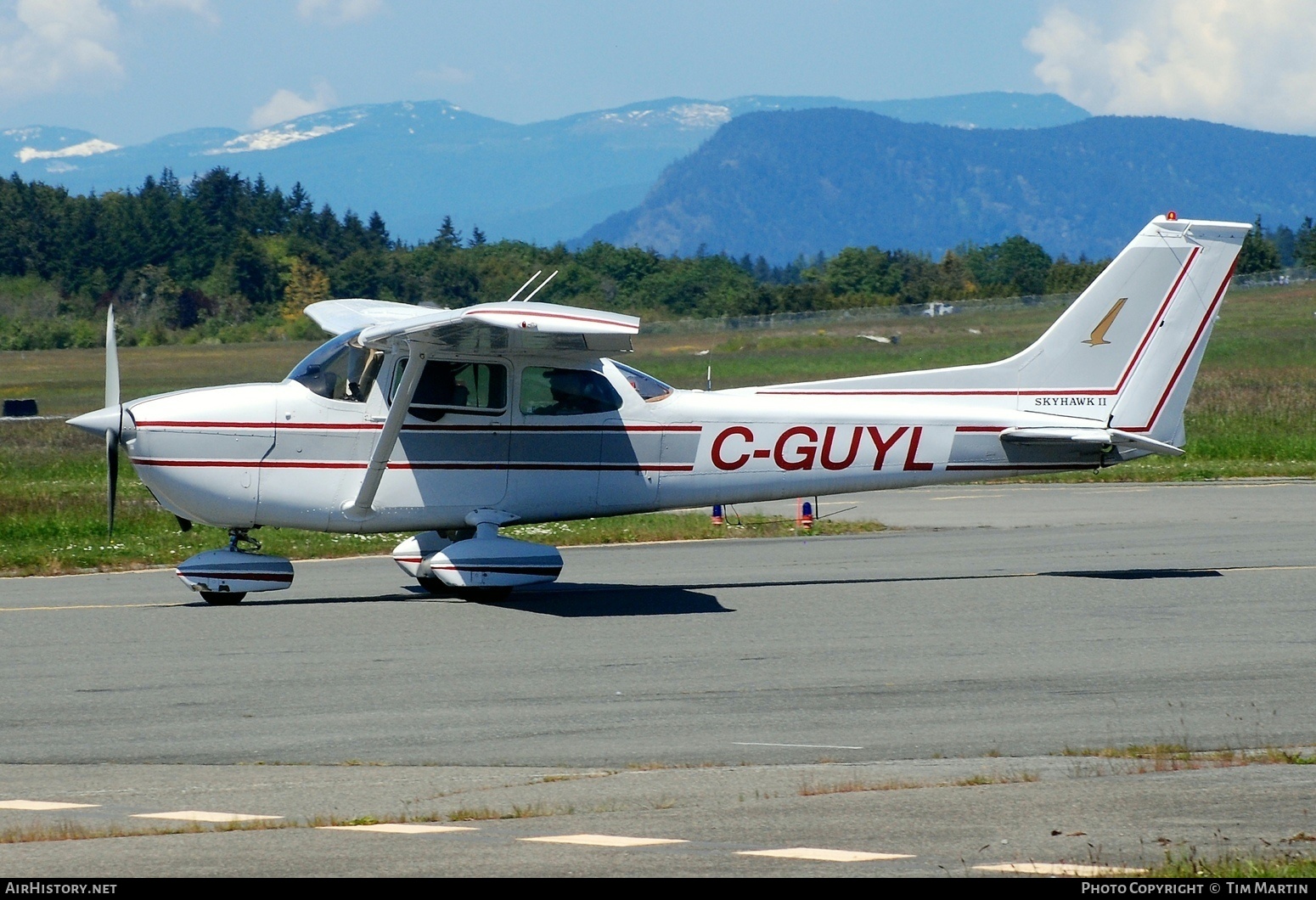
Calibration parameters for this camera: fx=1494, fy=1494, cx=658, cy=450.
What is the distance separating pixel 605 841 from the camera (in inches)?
220

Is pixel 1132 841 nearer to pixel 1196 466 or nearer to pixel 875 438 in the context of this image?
pixel 875 438

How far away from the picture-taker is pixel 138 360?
57156mm

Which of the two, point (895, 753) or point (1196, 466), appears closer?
point (895, 753)

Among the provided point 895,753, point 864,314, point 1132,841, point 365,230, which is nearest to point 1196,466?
point 895,753

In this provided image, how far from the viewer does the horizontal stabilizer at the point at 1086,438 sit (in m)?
13.1

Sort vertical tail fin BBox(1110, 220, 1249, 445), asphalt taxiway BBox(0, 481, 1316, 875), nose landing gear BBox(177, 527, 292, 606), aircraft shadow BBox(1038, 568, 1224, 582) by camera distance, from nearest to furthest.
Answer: asphalt taxiway BBox(0, 481, 1316, 875)
nose landing gear BBox(177, 527, 292, 606)
aircraft shadow BBox(1038, 568, 1224, 582)
vertical tail fin BBox(1110, 220, 1249, 445)

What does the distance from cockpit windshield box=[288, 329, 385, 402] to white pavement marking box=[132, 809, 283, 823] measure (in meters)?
6.31

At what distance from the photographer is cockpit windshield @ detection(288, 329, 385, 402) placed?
40.2ft

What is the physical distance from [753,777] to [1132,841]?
1.89m

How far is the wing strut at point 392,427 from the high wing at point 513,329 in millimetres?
221

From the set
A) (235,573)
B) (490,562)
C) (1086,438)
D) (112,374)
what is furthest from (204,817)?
(1086,438)

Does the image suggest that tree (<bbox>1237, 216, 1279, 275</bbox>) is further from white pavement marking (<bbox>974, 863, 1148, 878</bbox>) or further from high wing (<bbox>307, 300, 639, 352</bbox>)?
white pavement marking (<bbox>974, 863, 1148, 878</bbox>)

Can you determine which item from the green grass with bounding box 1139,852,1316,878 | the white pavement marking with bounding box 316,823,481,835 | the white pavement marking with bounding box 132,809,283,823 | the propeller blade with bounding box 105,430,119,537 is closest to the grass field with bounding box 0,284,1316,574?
the propeller blade with bounding box 105,430,119,537

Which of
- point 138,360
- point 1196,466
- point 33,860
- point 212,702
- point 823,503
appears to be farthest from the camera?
point 138,360
